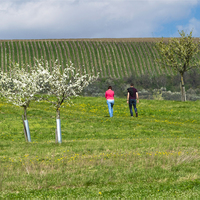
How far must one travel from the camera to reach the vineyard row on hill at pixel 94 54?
78.3 metres

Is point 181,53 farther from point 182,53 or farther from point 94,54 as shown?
point 94,54

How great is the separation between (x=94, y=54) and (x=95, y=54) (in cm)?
29

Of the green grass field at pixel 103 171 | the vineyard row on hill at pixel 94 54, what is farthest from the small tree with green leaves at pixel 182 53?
the vineyard row on hill at pixel 94 54

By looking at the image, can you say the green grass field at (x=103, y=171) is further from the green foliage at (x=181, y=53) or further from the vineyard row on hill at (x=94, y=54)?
the vineyard row on hill at (x=94, y=54)

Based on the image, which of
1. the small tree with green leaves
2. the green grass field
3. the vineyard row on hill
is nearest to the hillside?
the vineyard row on hill

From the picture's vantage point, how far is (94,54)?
277 ft

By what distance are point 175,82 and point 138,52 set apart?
21.5 metres

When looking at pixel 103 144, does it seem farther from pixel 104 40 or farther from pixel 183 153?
pixel 104 40

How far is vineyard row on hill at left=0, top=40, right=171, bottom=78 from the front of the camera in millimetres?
78312

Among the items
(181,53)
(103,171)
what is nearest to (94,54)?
(181,53)

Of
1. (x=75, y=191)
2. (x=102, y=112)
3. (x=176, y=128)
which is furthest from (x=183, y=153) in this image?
(x=102, y=112)

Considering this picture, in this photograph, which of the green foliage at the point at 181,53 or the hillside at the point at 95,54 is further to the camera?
the hillside at the point at 95,54

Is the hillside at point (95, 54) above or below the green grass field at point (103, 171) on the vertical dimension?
above

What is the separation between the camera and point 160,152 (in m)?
12.3
